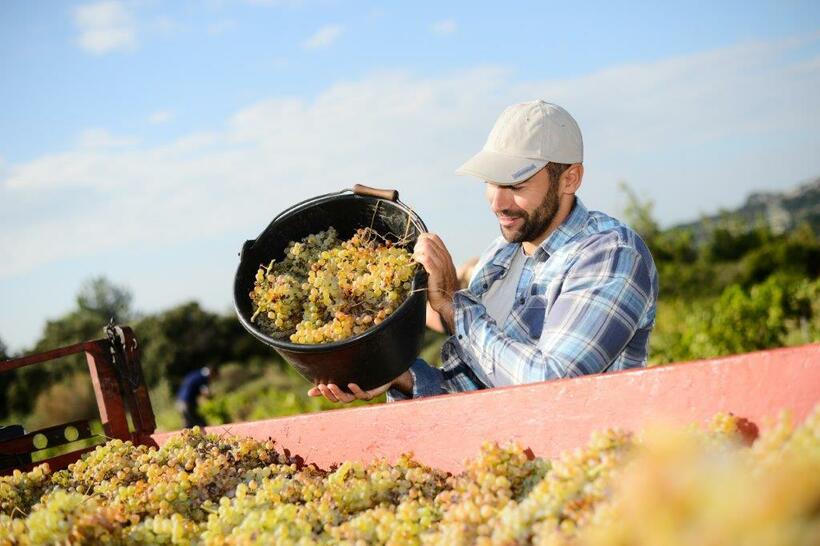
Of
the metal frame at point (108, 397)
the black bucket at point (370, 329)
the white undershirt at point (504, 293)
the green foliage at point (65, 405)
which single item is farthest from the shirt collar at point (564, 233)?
the green foliage at point (65, 405)

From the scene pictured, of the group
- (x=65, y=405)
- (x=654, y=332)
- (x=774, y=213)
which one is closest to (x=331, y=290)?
(x=654, y=332)

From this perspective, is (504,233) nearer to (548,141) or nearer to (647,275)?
(548,141)

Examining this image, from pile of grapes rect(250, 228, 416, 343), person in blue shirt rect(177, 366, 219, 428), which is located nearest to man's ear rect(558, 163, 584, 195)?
pile of grapes rect(250, 228, 416, 343)

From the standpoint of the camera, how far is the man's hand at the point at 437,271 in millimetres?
2654

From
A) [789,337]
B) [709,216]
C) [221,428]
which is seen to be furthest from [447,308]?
[709,216]

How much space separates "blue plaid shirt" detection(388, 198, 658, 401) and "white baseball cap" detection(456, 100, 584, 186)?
27 cm

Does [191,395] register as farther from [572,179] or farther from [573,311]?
[573,311]

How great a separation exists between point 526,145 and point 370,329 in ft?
3.18

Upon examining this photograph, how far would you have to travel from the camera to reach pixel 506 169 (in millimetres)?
2828

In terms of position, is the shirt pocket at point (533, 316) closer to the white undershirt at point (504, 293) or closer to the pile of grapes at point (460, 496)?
the white undershirt at point (504, 293)

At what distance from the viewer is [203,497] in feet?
7.79

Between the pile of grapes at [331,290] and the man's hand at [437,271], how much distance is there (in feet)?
0.19

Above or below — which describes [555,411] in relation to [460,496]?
→ above

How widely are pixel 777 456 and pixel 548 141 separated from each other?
5.80 ft
